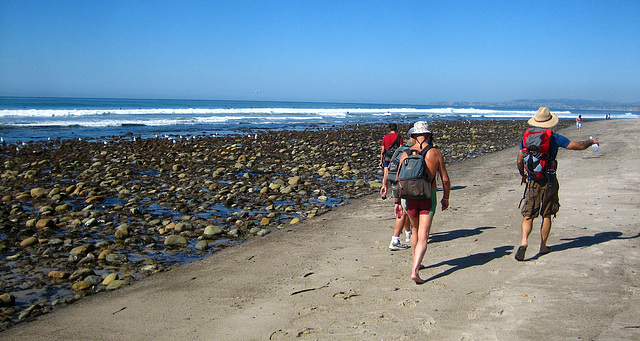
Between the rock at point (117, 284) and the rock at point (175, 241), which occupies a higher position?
the rock at point (175, 241)

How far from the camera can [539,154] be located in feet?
15.9

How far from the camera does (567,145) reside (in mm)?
4883

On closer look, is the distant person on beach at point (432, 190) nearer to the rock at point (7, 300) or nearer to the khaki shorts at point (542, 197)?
the khaki shorts at point (542, 197)

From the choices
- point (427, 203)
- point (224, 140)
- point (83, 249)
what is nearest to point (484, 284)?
point (427, 203)

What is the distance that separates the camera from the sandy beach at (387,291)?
3641 mm

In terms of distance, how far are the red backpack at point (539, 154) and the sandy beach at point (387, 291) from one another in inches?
40.1

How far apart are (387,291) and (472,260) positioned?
4.57ft

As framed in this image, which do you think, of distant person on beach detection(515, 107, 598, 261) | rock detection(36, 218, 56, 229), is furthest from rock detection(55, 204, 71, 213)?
distant person on beach detection(515, 107, 598, 261)

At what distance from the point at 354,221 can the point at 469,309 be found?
384 cm

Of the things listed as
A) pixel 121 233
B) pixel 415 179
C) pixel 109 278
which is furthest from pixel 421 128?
pixel 121 233

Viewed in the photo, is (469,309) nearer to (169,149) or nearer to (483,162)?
(483,162)

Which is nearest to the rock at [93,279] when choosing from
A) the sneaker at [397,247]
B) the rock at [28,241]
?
the rock at [28,241]

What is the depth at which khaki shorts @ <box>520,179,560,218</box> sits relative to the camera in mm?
4945

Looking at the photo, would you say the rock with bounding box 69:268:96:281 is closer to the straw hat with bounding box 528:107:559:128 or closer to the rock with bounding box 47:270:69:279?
the rock with bounding box 47:270:69:279
